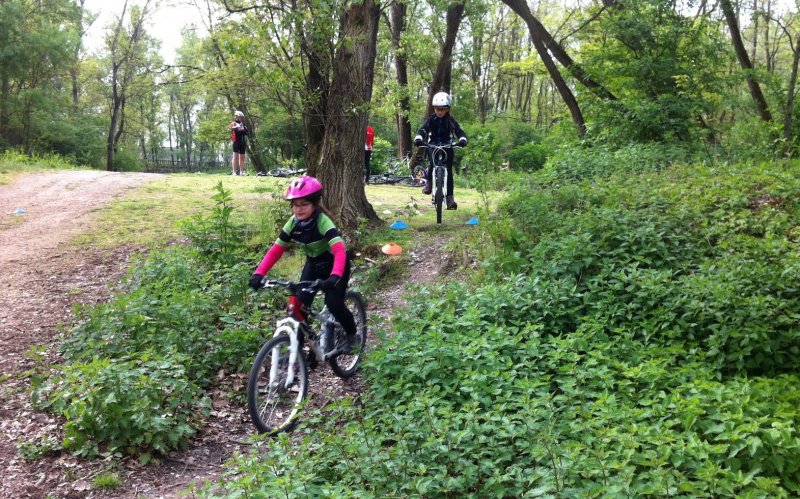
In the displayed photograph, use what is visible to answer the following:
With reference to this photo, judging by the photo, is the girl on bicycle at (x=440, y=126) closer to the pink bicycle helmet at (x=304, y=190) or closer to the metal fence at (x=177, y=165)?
the pink bicycle helmet at (x=304, y=190)

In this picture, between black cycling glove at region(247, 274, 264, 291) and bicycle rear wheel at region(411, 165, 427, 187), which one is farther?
bicycle rear wheel at region(411, 165, 427, 187)

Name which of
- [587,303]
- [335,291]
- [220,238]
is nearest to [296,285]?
[335,291]

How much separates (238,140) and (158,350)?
12.8 meters

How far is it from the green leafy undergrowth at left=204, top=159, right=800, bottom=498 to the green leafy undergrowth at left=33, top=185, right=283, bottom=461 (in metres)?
0.86

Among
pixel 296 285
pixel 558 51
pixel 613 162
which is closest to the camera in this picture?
pixel 296 285

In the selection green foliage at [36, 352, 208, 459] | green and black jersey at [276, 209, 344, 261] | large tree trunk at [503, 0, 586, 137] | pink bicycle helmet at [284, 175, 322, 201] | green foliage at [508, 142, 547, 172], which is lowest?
green foliage at [36, 352, 208, 459]

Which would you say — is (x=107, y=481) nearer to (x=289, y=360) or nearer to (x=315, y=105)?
(x=289, y=360)

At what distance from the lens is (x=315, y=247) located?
17.0 feet

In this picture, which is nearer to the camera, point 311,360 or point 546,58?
point 311,360

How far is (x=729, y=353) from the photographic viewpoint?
15.0 feet

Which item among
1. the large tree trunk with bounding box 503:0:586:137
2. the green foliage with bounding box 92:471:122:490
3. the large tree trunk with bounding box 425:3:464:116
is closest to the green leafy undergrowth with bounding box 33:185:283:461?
the green foliage with bounding box 92:471:122:490

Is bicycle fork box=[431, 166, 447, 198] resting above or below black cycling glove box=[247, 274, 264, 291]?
above

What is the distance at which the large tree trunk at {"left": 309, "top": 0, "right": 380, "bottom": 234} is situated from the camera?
343 inches

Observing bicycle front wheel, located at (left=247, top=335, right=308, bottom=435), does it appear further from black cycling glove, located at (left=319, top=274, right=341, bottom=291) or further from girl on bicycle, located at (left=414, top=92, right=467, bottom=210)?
girl on bicycle, located at (left=414, top=92, right=467, bottom=210)
